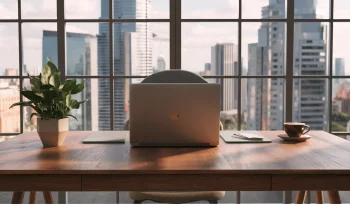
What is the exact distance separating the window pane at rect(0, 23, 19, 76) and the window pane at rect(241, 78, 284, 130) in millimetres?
1883

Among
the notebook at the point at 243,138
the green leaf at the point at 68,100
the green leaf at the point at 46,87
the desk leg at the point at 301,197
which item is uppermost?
the green leaf at the point at 46,87

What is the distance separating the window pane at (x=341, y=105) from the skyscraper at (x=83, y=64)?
1968 mm

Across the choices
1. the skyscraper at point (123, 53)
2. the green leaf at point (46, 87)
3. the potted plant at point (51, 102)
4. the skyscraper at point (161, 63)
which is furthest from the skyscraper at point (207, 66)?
the green leaf at point (46, 87)

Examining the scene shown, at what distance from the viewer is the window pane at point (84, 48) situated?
351 cm

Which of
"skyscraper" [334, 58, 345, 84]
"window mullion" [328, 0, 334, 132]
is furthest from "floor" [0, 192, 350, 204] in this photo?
"skyscraper" [334, 58, 345, 84]

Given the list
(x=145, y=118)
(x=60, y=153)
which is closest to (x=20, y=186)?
(x=60, y=153)

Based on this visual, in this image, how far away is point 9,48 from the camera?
353cm

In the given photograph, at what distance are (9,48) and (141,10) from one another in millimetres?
1131

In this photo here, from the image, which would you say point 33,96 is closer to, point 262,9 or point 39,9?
point 39,9

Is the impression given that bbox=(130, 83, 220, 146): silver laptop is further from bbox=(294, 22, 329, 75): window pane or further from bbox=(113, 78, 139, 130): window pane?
bbox=(294, 22, 329, 75): window pane

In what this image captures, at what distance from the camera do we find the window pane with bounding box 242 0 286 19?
3480mm

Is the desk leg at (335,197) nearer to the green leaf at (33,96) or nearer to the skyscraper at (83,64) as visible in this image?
the green leaf at (33,96)

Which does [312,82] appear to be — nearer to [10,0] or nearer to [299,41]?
[299,41]

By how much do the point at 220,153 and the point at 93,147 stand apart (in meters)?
0.60
